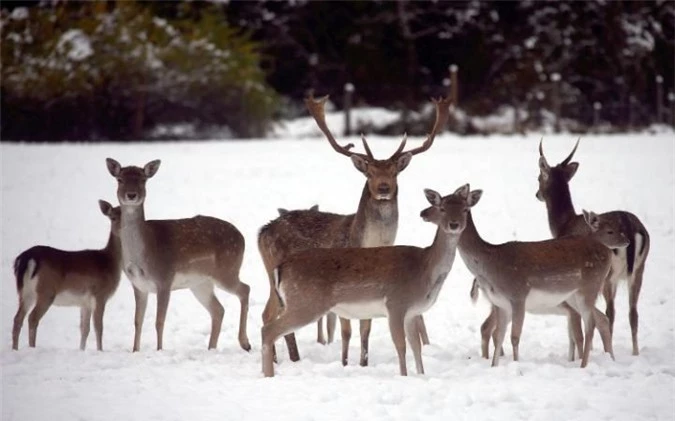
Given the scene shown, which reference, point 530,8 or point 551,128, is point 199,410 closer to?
point 551,128

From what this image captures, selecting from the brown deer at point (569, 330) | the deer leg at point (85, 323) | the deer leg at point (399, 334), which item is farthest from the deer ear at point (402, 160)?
the deer leg at point (85, 323)

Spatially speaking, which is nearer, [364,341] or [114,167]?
[364,341]

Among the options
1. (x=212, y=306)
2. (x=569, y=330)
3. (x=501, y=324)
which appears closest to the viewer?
(x=501, y=324)

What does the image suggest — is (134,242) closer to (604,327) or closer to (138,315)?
(138,315)

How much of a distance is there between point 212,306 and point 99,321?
44.3 inches

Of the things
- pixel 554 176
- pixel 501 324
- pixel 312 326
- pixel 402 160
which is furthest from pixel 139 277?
pixel 554 176

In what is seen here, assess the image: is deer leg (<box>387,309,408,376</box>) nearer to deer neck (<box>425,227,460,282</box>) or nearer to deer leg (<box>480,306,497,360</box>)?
deer neck (<box>425,227,460,282</box>)

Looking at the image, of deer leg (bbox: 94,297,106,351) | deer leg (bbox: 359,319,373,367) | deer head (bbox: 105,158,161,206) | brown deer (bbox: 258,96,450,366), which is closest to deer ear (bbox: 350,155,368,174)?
brown deer (bbox: 258,96,450,366)

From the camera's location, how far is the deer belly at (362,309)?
9.70m

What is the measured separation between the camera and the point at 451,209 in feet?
32.6

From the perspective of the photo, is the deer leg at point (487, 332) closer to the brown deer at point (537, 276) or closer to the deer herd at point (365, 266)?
the deer herd at point (365, 266)

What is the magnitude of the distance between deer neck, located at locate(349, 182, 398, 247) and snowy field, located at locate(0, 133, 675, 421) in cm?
103

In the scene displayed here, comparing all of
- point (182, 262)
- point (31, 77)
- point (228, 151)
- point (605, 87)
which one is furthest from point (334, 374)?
point (605, 87)

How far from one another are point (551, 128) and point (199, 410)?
20540 mm
